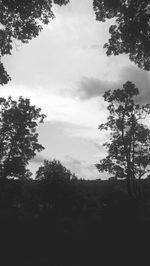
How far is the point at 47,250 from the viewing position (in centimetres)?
2302

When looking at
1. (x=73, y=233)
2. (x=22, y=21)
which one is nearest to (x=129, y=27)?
(x=22, y=21)

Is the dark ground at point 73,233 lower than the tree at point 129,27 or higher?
lower

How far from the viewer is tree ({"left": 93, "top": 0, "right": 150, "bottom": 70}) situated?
14.2 meters

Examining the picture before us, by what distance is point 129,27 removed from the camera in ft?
48.5

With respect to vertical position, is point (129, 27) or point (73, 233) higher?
point (129, 27)

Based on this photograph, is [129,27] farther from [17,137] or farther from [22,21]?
[17,137]

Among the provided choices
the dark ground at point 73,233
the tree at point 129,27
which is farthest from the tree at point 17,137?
the tree at point 129,27

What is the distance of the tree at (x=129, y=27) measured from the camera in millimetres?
14164

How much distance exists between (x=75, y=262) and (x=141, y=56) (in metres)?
14.2

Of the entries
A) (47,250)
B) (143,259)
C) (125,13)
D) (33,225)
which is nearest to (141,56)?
(125,13)

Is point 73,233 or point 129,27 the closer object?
point 129,27

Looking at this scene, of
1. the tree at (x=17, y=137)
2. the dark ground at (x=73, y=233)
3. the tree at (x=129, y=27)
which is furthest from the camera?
the tree at (x=17, y=137)

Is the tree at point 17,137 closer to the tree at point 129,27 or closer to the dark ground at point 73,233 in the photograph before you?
the dark ground at point 73,233

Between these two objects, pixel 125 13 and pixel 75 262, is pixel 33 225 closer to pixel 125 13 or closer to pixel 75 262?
pixel 75 262
